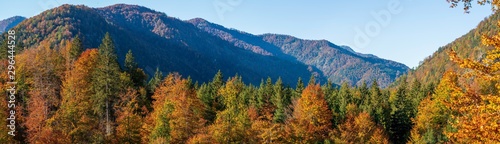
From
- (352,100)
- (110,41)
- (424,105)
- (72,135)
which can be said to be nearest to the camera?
(72,135)

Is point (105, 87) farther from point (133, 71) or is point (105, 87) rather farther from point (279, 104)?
point (279, 104)

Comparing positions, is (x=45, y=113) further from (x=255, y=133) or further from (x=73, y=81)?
(x=255, y=133)

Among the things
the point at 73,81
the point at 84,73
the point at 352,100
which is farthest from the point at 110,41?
the point at 352,100

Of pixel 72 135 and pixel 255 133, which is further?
pixel 255 133

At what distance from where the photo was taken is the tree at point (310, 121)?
6925cm

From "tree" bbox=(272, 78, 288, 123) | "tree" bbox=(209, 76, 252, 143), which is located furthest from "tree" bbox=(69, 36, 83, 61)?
"tree" bbox=(272, 78, 288, 123)

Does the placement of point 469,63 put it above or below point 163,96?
above

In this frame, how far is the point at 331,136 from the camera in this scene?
73.2 m

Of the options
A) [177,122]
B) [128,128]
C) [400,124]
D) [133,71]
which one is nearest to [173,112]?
[177,122]

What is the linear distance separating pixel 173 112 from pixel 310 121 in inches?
1103

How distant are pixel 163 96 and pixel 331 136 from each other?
33989 millimetres

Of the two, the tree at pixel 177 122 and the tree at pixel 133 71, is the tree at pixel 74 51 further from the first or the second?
the tree at pixel 177 122

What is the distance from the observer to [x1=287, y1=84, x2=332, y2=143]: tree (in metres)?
69.2

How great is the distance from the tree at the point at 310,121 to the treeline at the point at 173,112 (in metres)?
0.20
